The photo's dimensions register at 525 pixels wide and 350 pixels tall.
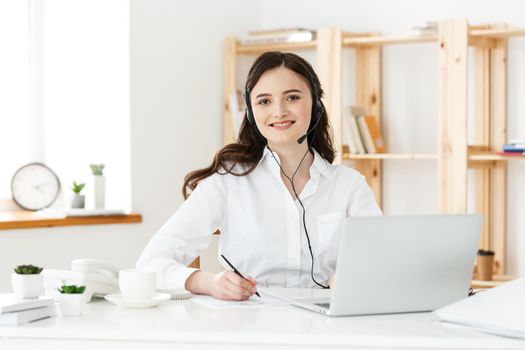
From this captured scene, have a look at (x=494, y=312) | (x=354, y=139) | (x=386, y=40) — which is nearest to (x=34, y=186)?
(x=354, y=139)

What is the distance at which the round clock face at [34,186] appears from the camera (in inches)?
168

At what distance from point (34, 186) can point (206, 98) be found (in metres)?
0.99

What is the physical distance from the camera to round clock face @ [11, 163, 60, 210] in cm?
427

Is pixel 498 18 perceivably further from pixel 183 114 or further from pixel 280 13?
pixel 183 114

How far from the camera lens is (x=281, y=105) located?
2627 mm

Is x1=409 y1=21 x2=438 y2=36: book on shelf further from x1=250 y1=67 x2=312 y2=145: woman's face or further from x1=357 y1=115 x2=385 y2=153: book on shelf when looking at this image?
x1=250 y1=67 x2=312 y2=145: woman's face

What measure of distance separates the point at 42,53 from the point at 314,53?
4.69 ft

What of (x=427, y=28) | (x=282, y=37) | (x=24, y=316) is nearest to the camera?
(x=24, y=316)

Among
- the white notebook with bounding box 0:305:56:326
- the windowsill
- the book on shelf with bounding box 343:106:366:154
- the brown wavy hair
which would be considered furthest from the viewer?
the book on shelf with bounding box 343:106:366:154

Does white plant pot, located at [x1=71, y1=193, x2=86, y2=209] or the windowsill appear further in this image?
white plant pot, located at [x1=71, y1=193, x2=86, y2=209]

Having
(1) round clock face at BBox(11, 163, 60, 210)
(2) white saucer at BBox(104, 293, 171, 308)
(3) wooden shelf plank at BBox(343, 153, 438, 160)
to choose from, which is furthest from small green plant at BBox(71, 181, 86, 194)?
(2) white saucer at BBox(104, 293, 171, 308)

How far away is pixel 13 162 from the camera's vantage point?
4324 millimetres

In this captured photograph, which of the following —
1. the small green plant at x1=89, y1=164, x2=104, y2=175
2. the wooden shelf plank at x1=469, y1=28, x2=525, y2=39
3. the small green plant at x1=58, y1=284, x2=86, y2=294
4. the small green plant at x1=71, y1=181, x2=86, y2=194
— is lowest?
the small green plant at x1=58, y1=284, x2=86, y2=294

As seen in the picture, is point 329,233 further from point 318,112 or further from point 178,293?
point 178,293
